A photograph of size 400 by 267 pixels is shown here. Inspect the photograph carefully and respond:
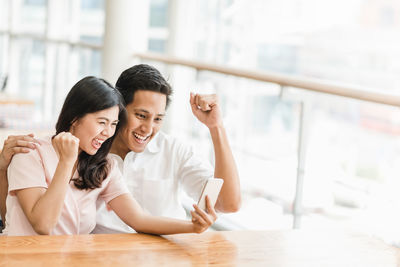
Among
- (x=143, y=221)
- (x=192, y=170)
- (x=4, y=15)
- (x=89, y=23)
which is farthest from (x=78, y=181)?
(x=4, y=15)

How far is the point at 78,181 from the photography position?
1651 mm

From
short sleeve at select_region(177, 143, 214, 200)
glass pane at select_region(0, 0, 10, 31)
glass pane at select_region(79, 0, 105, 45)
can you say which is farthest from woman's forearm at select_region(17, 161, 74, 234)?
glass pane at select_region(0, 0, 10, 31)

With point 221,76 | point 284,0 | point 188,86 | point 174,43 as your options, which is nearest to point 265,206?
point 221,76

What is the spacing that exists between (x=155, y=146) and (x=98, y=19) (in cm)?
514

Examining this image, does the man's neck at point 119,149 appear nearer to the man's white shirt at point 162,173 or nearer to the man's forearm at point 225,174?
the man's white shirt at point 162,173

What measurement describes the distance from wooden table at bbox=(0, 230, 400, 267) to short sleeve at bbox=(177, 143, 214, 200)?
1.31 feet

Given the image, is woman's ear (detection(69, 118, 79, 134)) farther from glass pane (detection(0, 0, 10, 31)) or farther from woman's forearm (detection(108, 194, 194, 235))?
glass pane (detection(0, 0, 10, 31))

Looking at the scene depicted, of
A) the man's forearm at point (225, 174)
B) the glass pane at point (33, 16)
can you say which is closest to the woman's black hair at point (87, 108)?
the man's forearm at point (225, 174)

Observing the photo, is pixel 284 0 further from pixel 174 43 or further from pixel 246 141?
pixel 246 141

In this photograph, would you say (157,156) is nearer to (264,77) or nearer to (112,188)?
(112,188)

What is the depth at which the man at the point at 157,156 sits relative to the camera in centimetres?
189

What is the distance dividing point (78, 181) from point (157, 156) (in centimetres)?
40

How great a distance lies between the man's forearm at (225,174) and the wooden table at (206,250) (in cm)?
29

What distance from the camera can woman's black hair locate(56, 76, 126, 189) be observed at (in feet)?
5.37
